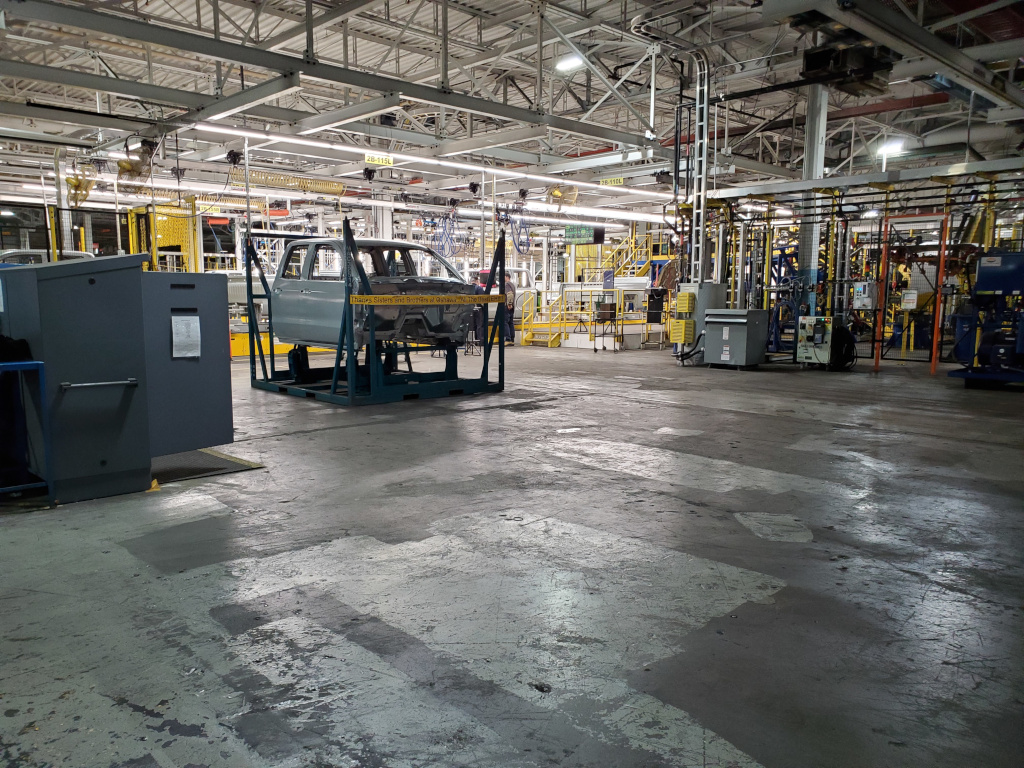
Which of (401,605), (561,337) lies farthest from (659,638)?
(561,337)

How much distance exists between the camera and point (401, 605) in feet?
9.49

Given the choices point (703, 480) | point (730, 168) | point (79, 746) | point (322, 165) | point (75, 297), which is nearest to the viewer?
point (79, 746)

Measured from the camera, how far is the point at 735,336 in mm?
12609

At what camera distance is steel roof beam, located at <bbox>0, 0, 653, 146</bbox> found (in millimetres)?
7043

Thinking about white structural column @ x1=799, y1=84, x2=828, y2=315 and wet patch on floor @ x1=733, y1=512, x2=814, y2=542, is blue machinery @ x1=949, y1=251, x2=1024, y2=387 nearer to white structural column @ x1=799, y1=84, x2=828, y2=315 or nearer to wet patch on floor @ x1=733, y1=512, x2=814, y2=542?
white structural column @ x1=799, y1=84, x2=828, y2=315

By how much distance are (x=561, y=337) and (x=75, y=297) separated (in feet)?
48.9

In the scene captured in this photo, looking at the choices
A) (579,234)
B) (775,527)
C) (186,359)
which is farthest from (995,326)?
(579,234)

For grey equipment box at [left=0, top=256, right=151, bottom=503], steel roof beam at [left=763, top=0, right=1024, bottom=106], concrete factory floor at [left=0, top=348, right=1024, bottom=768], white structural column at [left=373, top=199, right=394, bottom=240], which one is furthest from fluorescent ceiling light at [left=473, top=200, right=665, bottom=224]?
grey equipment box at [left=0, top=256, right=151, bottom=503]

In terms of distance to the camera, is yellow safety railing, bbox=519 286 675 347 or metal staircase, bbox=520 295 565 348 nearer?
yellow safety railing, bbox=519 286 675 347

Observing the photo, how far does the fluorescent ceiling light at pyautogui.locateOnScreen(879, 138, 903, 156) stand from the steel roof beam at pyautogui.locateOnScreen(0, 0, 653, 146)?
28.0 ft

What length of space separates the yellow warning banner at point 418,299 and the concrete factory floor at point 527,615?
2503 mm

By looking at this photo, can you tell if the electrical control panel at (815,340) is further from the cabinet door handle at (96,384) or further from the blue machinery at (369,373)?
the cabinet door handle at (96,384)

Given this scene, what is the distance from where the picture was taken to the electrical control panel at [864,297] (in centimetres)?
1395

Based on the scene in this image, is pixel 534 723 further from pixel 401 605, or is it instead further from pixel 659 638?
pixel 401 605
